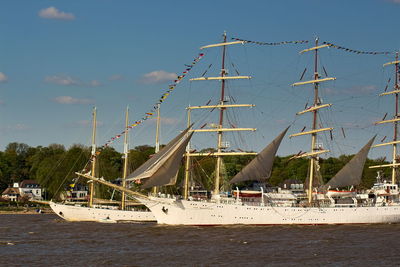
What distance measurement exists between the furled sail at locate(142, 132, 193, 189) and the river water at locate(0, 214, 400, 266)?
13.8 ft

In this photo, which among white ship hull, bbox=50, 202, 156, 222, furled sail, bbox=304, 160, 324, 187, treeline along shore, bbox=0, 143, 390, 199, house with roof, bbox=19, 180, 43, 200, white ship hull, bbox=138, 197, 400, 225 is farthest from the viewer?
Result: house with roof, bbox=19, 180, 43, 200

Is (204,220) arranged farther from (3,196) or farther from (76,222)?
(3,196)

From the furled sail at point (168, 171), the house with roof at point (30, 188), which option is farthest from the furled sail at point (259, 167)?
the house with roof at point (30, 188)

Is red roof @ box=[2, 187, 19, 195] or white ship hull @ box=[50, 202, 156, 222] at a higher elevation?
red roof @ box=[2, 187, 19, 195]

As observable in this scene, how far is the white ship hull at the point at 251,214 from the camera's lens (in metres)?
68.1

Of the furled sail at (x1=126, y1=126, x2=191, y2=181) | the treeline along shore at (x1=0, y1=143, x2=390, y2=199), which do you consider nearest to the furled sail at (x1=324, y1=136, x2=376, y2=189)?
the furled sail at (x1=126, y1=126, x2=191, y2=181)

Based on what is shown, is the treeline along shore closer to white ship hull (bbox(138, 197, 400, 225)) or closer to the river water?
white ship hull (bbox(138, 197, 400, 225))

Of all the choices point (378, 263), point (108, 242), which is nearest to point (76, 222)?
point (108, 242)

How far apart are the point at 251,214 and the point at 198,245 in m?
20.0

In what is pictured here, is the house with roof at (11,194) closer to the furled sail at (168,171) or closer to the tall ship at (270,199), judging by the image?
the tall ship at (270,199)

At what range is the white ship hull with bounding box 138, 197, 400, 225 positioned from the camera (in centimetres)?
6806

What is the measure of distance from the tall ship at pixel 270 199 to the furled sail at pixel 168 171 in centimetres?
11

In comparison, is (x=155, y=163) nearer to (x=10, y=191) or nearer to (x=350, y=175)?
(x=350, y=175)

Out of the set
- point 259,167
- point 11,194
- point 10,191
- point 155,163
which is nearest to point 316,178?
point 259,167
